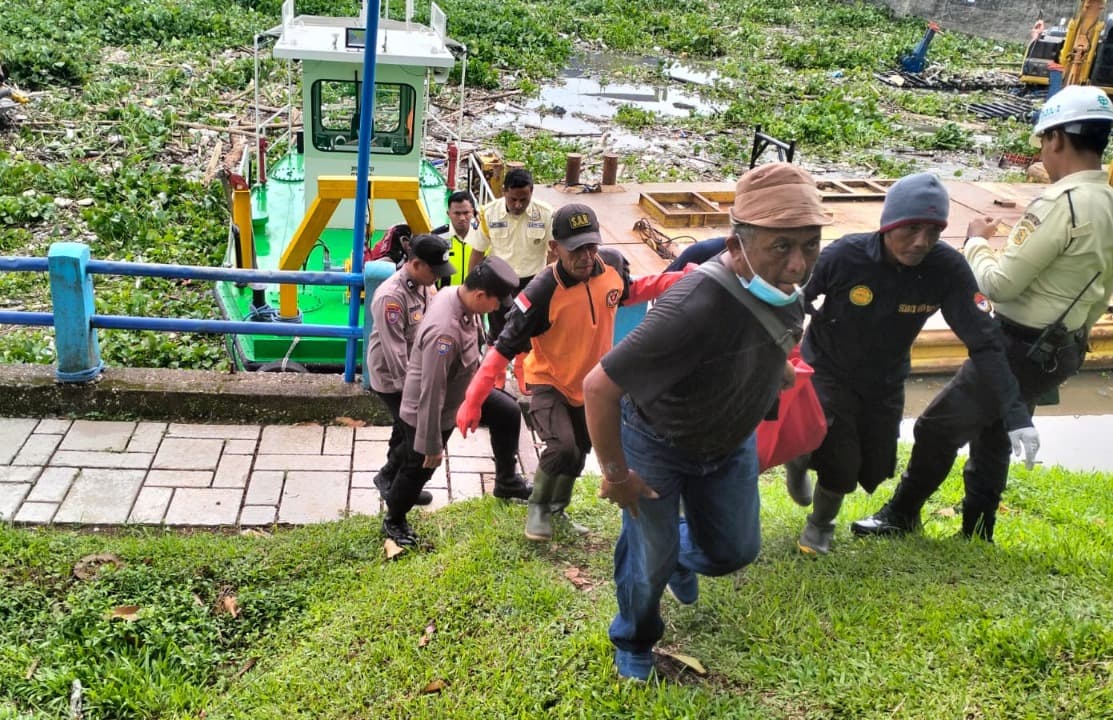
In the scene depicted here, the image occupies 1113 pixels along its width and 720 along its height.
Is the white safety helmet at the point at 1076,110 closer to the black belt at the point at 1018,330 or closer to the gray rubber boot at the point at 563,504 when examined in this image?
the black belt at the point at 1018,330

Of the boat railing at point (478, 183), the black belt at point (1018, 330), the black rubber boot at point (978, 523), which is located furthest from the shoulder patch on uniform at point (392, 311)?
the boat railing at point (478, 183)

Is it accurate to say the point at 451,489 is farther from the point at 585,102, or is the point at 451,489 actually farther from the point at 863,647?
the point at 585,102

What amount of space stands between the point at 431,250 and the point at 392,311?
0.35 m

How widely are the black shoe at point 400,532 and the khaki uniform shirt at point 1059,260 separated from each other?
286 cm

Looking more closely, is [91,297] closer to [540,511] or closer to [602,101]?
[540,511]

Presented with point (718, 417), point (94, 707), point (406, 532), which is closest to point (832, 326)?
point (718, 417)

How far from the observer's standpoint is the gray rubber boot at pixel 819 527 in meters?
4.24

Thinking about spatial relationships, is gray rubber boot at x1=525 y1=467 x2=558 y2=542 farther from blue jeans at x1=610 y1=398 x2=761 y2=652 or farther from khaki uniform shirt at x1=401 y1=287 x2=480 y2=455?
blue jeans at x1=610 y1=398 x2=761 y2=652

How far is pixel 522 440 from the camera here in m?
6.03

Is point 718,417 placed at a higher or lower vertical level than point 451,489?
higher

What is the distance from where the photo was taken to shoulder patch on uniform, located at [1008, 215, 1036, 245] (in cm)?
395

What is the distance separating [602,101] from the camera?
22.2 metres

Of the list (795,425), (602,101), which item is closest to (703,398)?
(795,425)

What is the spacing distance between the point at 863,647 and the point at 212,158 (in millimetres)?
12602
